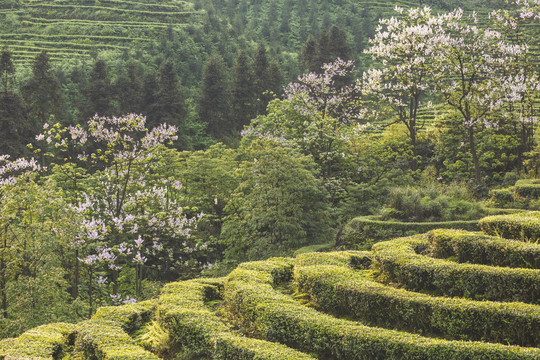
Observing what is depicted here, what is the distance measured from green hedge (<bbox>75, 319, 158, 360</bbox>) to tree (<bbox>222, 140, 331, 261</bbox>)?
7826mm

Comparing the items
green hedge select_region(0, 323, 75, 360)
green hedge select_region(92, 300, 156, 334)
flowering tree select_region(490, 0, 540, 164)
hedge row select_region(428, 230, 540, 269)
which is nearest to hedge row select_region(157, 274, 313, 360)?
green hedge select_region(92, 300, 156, 334)

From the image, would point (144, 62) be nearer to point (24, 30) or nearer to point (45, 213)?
point (24, 30)

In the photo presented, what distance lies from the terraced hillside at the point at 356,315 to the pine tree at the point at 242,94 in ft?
106

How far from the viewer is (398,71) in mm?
20922

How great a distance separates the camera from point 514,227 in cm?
848

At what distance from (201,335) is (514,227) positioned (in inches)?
235

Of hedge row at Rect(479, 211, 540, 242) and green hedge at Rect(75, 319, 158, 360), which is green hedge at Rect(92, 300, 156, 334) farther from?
hedge row at Rect(479, 211, 540, 242)

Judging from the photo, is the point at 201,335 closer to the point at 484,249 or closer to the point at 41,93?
the point at 484,249

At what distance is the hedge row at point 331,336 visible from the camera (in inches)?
212

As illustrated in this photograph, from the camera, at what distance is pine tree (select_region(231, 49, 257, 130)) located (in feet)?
134

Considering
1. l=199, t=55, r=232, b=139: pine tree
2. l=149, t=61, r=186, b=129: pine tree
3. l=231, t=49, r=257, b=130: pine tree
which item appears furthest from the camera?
l=231, t=49, r=257, b=130: pine tree

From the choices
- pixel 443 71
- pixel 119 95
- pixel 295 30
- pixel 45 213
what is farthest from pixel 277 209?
pixel 295 30

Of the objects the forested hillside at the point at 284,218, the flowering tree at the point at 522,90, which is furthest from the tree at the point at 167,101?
the flowering tree at the point at 522,90

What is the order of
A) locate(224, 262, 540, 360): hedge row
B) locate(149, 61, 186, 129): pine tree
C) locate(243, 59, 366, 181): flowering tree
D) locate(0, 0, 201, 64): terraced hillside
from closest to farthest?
locate(224, 262, 540, 360): hedge row → locate(243, 59, 366, 181): flowering tree → locate(149, 61, 186, 129): pine tree → locate(0, 0, 201, 64): terraced hillside
